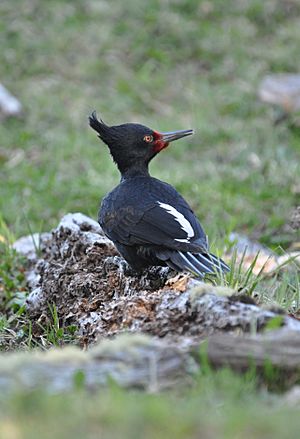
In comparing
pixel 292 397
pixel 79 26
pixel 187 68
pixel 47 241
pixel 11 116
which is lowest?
pixel 292 397

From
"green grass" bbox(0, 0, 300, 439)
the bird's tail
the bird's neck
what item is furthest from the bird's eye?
the bird's tail

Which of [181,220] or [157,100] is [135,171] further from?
[157,100]

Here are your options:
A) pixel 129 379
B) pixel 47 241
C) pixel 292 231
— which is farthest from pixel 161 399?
pixel 292 231

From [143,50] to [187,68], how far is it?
64cm

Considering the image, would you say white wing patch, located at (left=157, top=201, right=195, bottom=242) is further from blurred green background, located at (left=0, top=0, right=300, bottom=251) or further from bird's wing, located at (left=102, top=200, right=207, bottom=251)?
blurred green background, located at (left=0, top=0, right=300, bottom=251)

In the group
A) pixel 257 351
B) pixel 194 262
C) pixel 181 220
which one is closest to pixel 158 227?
pixel 181 220

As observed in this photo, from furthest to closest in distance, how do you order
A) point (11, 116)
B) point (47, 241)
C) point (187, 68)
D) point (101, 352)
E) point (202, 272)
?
point (187, 68)
point (11, 116)
point (47, 241)
point (202, 272)
point (101, 352)

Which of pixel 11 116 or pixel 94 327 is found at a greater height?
pixel 11 116

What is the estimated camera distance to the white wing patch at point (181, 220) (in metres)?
4.84

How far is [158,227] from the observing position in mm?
4926

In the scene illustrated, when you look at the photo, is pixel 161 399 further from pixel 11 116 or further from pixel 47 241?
pixel 11 116

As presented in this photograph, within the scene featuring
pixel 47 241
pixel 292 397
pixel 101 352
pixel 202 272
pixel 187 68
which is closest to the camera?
pixel 292 397

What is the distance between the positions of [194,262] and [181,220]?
17.9 inches

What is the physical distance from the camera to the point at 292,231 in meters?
7.28
